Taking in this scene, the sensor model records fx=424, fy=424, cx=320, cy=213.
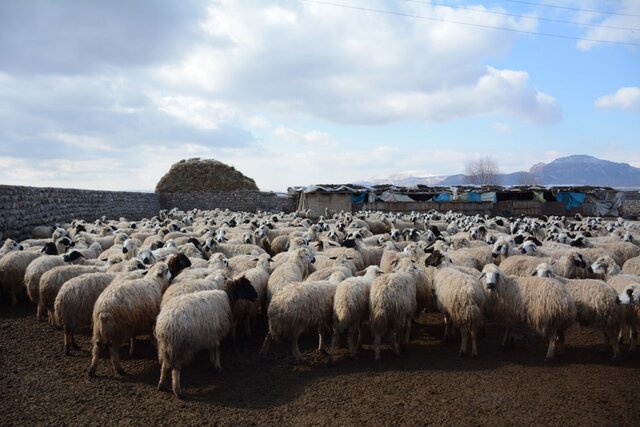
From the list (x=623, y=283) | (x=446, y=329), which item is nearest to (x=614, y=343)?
(x=623, y=283)

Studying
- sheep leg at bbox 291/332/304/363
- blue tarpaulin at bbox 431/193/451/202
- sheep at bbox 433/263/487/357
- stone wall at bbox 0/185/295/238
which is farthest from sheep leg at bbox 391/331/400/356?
blue tarpaulin at bbox 431/193/451/202

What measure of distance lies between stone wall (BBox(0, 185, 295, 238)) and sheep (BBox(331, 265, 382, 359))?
13520 mm

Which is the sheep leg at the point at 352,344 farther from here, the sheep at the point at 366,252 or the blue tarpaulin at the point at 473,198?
the blue tarpaulin at the point at 473,198

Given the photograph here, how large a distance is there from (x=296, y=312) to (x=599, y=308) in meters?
4.96

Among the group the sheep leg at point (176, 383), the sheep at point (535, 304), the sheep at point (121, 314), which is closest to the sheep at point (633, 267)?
the sheep at point (535, 304)

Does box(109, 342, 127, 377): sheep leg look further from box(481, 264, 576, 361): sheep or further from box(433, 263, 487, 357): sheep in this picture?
box(481, 264, 576, 361): sheep

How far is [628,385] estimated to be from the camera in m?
6.06

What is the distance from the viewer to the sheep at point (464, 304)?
7.12 metres

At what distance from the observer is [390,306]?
280 inches

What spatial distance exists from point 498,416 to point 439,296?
8.91 feet

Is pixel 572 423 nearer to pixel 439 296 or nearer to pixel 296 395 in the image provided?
pixel 439 296

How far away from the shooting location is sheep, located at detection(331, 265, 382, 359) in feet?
23.4

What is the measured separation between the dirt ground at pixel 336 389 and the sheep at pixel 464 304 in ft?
1.39

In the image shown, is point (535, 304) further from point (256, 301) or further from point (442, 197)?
point (442, 197)
